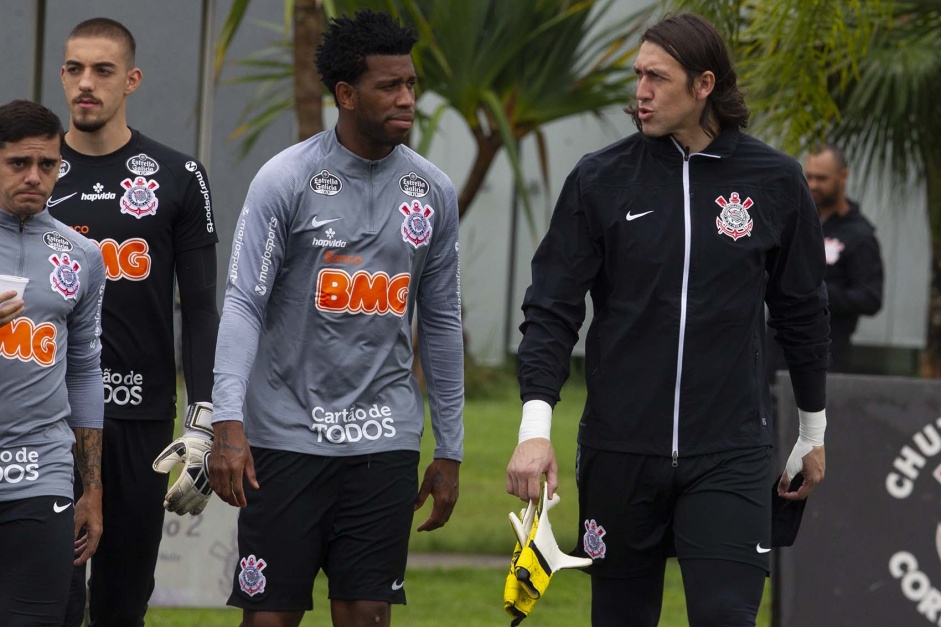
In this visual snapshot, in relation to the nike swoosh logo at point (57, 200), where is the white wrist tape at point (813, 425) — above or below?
below

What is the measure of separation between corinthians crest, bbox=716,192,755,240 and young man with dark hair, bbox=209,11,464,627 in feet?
3.18

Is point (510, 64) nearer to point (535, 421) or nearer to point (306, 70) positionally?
point (306, 70)

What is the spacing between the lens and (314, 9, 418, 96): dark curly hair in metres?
4.89

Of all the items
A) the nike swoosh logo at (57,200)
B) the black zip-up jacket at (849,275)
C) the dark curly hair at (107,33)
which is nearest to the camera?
the nike swoosh logo at (57,200)

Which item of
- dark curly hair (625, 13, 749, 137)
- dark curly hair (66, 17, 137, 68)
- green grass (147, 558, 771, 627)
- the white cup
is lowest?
green grass (147, 558, 771, 627)

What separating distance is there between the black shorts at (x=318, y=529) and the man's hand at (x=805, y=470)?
1180 mm

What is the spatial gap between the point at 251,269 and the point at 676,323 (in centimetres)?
126

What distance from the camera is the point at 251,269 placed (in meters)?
4.78

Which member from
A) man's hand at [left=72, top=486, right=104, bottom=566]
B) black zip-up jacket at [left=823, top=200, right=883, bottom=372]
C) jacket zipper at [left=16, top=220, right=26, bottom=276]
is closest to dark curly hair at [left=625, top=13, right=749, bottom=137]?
jacket zipper at [left=16, top=220, right=26, bottom=276]

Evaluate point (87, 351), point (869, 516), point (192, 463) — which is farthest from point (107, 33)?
point (869, 516)

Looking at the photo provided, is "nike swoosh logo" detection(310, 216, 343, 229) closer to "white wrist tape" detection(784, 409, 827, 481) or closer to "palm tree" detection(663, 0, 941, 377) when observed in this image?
"white wrist tape" detection(784, 409, 827, 481)

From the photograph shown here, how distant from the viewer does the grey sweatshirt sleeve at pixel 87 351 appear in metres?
4.92

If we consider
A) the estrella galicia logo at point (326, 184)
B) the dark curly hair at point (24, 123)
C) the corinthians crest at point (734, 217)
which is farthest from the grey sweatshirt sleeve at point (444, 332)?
the dark curly hair at point (24, 123)

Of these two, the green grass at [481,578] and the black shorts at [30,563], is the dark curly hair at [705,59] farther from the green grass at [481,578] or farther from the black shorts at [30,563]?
the green grass at [481,578]
